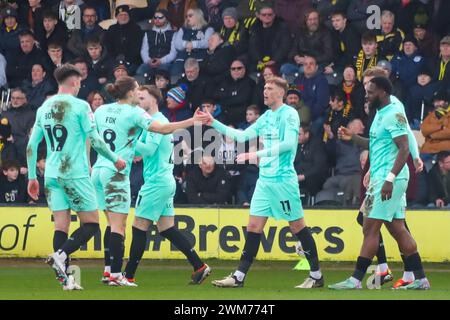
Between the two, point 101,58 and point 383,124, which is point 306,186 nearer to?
point 101,58

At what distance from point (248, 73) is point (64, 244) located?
362 inches

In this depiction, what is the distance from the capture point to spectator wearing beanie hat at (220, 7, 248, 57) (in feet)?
71.6

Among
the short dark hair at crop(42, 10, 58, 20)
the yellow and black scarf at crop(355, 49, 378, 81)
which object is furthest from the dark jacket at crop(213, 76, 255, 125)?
the short dark hair at crop(42, 10, 58, 20)

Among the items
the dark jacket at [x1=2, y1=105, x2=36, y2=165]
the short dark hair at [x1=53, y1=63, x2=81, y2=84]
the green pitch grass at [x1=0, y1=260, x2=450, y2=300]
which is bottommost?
the green pitch grass at [x1=0, y1=260, x2=450, y2=300]

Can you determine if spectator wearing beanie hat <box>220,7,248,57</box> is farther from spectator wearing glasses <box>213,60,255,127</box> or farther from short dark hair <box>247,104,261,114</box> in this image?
short dark hair <box>247,104,261,114</box>

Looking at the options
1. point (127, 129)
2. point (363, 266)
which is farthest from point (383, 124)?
point (127, 129)

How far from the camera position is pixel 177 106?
21516 millimetres

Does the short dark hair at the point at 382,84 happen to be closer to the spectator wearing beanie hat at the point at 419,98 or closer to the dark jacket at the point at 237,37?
the spectator wearing beanie hat at the point at 419,98

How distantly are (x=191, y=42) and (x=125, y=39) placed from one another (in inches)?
56.3

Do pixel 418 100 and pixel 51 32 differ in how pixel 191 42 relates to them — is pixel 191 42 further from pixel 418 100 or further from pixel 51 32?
pixel 418 100

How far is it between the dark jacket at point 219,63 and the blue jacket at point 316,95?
60.5 inches

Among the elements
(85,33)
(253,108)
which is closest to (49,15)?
(85,33)

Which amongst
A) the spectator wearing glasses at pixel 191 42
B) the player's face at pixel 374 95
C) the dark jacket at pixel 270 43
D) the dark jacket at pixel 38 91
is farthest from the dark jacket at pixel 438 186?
the dark jacket at pixel 38 91

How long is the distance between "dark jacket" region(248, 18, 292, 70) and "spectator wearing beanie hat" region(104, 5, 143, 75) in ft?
7.88
